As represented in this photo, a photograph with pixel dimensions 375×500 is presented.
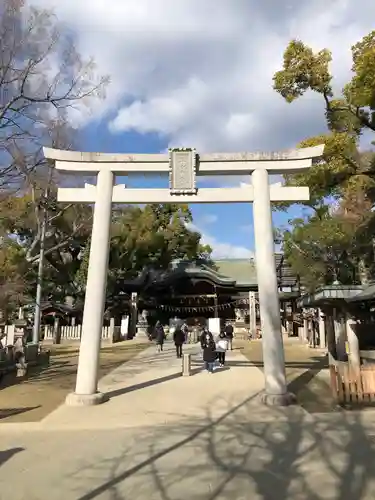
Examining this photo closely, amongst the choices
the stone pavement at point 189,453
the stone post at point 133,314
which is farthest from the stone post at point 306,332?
the stone pavement at point 189,453

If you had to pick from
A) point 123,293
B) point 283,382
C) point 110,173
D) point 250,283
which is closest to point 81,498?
point 283,382

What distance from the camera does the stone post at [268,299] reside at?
8906 millimetres

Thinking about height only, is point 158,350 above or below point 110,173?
below

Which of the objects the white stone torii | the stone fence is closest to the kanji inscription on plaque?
the white stone torii

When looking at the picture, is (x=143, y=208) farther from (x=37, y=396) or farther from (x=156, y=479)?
(x=156, y=479)

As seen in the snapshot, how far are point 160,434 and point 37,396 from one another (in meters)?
4.77

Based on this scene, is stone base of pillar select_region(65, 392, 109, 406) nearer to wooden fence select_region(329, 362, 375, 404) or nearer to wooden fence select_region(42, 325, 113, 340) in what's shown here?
wooden fence select_region(329, 362, 375, 404)

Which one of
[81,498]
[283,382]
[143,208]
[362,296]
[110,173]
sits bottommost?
[81,498]

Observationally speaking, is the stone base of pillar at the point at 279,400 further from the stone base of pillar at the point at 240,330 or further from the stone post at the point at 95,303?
the stone base of pillar at the point at 240,330

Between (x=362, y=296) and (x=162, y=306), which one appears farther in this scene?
(x=162, y=306)

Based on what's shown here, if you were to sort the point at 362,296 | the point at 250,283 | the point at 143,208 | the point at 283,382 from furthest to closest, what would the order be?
the point at 250,283 → the point at 143,208 → the point at 362,296 → the point at 283,382

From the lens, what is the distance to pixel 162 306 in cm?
3616

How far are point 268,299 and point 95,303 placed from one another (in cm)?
397

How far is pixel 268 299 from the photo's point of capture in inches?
370
